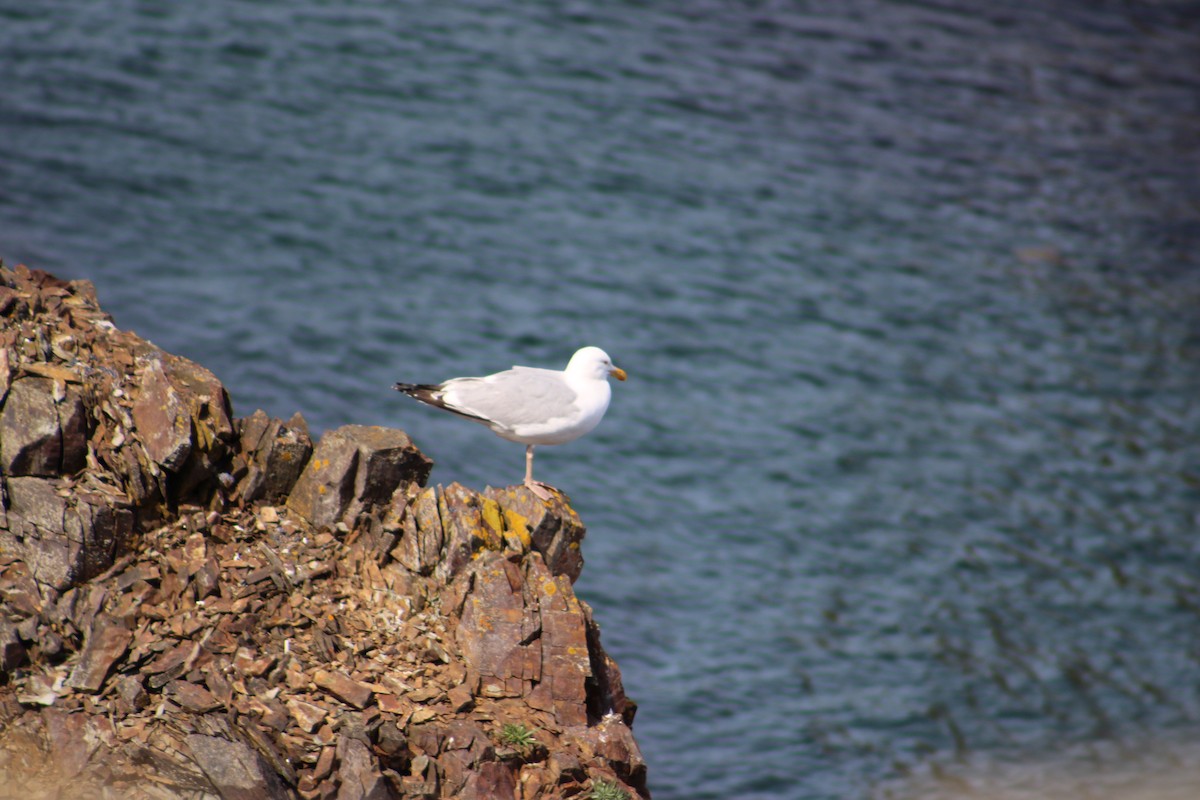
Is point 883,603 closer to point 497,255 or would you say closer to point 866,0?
point 497,255

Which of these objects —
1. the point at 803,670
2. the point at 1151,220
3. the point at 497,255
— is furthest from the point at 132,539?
the point at 1151,220

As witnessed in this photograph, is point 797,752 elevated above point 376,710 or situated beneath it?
situated beneath

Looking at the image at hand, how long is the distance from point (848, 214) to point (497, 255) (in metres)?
10.9

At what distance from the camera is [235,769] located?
8.30 meters

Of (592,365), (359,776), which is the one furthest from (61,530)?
(592,365)

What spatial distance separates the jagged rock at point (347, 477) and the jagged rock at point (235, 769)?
8.03ft

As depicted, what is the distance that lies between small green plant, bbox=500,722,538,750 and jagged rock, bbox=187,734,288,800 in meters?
1.77

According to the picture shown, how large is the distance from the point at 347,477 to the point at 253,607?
1.52 m

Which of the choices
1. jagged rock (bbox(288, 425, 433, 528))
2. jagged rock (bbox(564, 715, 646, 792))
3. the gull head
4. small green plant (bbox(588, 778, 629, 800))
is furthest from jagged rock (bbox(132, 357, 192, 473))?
small green plant (bbox(588, 778, 629, 800))

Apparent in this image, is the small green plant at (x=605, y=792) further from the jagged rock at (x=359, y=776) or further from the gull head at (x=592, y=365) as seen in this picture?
the gull head at (x=592, y=365)

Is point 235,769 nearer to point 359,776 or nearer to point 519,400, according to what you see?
point 359,776

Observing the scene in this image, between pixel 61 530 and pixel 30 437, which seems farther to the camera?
pixel 30 437

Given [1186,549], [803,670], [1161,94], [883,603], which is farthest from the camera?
[1161,94]

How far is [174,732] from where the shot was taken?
854cm
